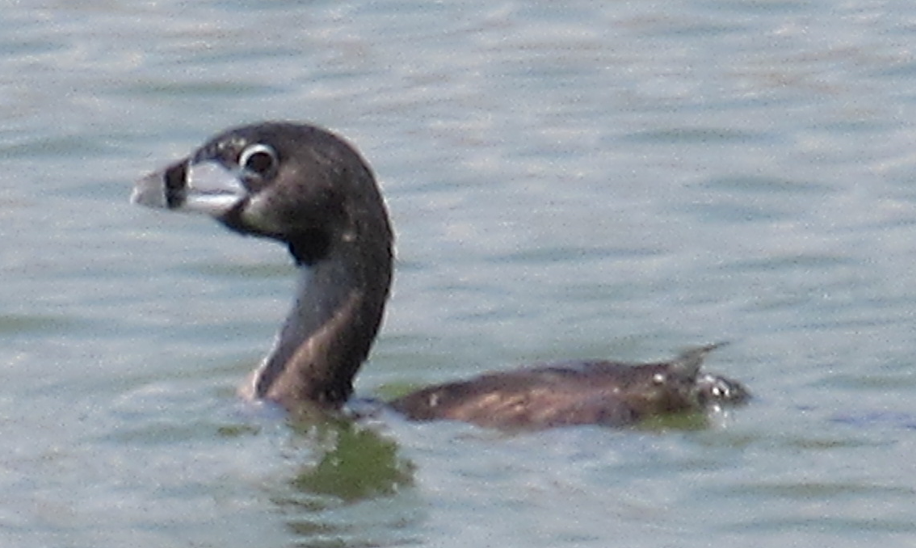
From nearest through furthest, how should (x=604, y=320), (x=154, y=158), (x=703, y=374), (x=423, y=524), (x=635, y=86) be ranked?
(x=423, y=524)
(x=703, y=374)
(x=604, y=320)
(x=154, y=158)
(x=635, y=86)

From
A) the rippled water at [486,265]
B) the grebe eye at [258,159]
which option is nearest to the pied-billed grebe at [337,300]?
the grebe eye at [258,159]

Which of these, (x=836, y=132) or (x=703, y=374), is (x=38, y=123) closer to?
(x=836, y=132)

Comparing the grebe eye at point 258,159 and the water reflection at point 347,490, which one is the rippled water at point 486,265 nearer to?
the water reflection at point 347,490

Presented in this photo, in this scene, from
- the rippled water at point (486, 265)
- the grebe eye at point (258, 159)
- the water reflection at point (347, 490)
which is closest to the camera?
the water reflection at point (347, 490)

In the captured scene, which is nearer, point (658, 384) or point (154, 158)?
point (658, 384)

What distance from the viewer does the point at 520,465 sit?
13055 mm

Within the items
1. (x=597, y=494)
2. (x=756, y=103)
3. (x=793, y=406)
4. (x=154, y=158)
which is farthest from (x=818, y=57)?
(x=597, y=494)

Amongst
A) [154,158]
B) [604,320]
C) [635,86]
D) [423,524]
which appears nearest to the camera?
[423,524]

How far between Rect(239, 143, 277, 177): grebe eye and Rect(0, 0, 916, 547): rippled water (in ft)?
3.27

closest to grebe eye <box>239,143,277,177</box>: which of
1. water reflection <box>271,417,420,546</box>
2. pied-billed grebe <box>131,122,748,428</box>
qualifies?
pied-billed grebe <box>131,122,748,428</box>

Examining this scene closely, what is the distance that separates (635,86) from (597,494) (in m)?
7.36

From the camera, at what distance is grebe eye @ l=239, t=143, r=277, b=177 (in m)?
13.7

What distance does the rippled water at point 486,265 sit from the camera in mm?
12867

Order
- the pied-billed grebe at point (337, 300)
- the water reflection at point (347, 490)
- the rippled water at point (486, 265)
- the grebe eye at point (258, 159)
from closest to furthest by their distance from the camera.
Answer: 1. the water reflection at point (347, 490)
2. the rippled water at point (486, 265)
3. the pied-billed grebe at point (337, 300)
4. the grebe eye at point (258, 159)
